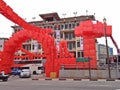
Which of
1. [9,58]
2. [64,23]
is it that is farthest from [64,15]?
[9,58]

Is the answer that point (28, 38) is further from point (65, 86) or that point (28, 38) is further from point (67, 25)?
point (67, 25)

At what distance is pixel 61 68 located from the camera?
33500 mm

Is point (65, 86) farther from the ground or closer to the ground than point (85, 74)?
closer to the ground

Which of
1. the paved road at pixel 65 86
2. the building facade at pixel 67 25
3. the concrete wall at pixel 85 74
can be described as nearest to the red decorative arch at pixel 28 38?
the concrete wall at pixel 85 74

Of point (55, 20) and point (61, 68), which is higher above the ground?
point (55, 20)

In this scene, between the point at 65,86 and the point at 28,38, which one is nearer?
the point at 65,86

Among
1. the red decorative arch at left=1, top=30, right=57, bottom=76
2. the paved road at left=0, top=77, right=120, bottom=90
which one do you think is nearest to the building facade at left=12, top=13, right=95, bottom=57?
the red decorative arch at left=1, top=30, right=57, bottom=76

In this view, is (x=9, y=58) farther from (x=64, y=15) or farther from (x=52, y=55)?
(x=64, y=15)

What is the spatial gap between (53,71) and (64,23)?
44.6m

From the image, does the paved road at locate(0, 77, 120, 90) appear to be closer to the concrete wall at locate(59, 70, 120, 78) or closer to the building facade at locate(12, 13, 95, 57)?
the concrete wall at locate(59, 70, 120, 78)

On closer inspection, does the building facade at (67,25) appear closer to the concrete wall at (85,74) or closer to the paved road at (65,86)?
the concrete wall at (85,74)

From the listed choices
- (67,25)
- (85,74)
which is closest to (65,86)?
(85,74)

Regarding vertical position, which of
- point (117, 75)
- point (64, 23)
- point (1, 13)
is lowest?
point (117, 75)

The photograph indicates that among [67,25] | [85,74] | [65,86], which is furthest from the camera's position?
[67,25]
